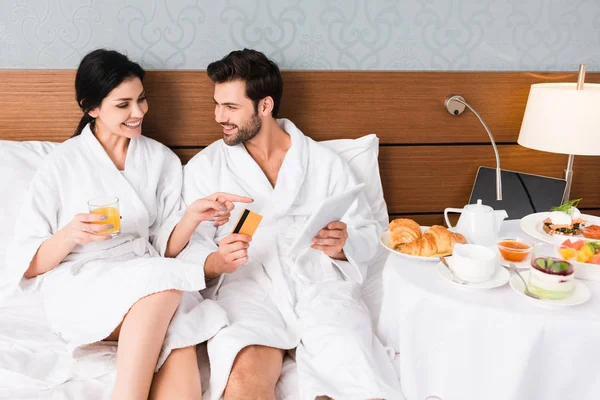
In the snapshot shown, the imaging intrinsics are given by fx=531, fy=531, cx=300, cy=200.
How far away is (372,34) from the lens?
2.12 meters

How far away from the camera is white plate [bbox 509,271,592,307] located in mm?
1224

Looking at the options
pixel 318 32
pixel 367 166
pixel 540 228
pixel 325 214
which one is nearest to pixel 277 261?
pixel 325 214

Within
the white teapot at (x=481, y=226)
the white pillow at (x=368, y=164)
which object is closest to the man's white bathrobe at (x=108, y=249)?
the white pillow at (x=368, y=164)

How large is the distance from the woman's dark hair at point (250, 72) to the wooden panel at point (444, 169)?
0.59 m

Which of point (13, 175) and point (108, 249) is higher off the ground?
point (13, 175)

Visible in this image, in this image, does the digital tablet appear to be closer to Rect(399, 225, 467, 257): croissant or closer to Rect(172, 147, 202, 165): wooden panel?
Rect(399, 225, 467, 257): croissant

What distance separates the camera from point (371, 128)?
220cm

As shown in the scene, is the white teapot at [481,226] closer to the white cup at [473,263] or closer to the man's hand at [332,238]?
the white cup at [473,263]

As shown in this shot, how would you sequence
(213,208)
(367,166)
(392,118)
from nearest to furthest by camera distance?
1. (213,208)
2. (367,166)
3. (392,118)

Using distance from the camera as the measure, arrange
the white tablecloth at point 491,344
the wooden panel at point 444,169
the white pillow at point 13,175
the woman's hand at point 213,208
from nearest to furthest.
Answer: the white tablecloth at point 491,344 → the woman's hand at point 213,208 → the white pillow at point 13,175 → the wooden panel at point 444,169

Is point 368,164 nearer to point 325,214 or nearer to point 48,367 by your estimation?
point 325,214

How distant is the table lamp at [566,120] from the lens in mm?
1890

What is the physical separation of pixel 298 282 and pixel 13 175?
105 centimetres

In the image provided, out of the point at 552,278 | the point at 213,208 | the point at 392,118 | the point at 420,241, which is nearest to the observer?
the point at 552,278
